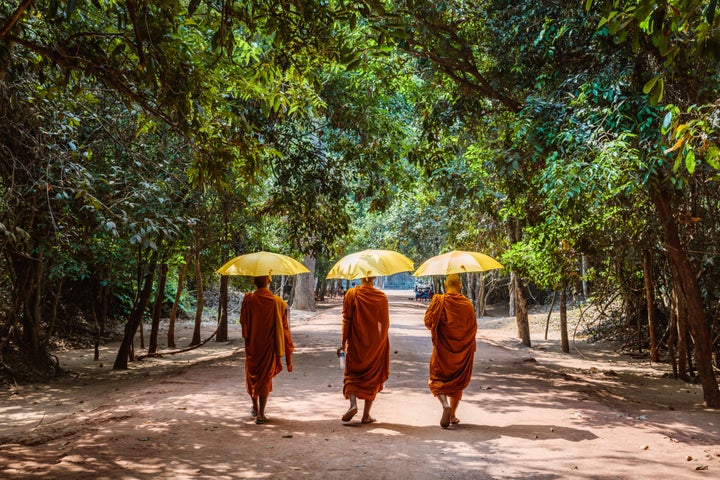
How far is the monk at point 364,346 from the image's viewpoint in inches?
288

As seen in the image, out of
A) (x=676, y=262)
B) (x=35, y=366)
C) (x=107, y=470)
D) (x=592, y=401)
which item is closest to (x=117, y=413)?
(x=107, y=470)

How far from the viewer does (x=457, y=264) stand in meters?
7.79

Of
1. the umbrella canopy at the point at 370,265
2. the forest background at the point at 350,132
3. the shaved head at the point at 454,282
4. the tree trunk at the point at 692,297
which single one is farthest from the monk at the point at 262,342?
the tree trunk at the point at 692,297

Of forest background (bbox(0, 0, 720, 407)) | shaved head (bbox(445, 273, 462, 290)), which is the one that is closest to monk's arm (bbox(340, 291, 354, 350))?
shaved head (bbox(445, 273, 462, 290))

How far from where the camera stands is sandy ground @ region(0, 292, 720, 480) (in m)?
5.31

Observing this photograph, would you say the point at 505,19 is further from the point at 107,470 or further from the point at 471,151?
the point at 107,470

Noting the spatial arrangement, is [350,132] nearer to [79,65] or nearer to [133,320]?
[133,320]

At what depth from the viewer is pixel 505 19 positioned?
10.5 metres

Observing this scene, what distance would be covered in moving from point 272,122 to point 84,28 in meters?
6.03

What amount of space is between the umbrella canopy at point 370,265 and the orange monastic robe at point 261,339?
89 centimetres

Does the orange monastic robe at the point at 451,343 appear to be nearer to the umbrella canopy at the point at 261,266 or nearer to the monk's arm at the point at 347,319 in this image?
the monk's arm at the point at 347,319

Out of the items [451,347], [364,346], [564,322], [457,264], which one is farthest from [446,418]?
[564,322]

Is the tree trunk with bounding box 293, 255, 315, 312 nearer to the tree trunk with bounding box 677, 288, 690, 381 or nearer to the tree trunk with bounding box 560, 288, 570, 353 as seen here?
the tree trunk with bounding box 560, 288, 570, 353

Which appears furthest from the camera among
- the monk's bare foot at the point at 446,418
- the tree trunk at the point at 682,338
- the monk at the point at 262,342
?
the tree trunk at the point at 682,338
